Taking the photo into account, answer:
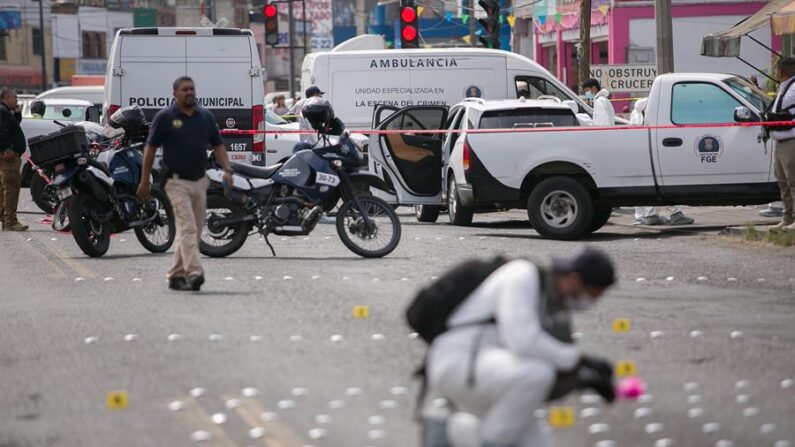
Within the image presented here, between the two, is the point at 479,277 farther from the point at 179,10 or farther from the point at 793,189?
the point at 179,10

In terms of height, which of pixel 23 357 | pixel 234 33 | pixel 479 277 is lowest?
pixel 23 357

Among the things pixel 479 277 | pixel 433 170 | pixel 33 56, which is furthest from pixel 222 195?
pixel 33 56

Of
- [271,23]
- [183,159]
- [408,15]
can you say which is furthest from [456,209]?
[271,23]

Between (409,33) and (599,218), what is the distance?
12.0m

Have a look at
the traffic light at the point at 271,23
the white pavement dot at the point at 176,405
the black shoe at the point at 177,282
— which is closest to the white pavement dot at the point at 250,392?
the white pavement dot at the point at 176,405

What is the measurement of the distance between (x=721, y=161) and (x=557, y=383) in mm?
12170

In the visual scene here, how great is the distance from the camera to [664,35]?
2338 centimetres

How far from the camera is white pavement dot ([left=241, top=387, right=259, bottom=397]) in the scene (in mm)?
8234

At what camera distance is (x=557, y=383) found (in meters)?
5.79

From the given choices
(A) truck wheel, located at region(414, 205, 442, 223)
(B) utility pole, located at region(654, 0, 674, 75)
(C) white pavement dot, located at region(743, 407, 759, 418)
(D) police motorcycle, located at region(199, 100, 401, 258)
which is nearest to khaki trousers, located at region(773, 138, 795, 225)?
(D) police motorcycle, located at region(199, 100, 401, 258)

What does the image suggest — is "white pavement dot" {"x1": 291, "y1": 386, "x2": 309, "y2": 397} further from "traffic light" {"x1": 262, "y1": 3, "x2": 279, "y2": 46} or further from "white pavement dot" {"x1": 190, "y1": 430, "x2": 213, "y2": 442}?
"traffic light" {"x1": 262, "y1": 3, "x2": 279, "y2": 46}

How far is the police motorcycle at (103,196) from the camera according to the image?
16.0 meters

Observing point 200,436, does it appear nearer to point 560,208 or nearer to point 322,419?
point 322,419

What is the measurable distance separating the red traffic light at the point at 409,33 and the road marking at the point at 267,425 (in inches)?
871
